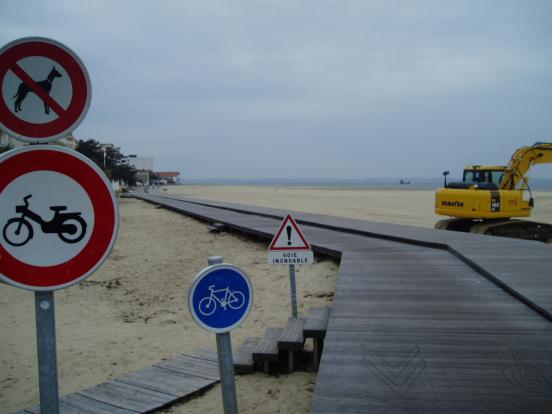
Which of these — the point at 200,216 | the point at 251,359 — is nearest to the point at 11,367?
the point at 251,359

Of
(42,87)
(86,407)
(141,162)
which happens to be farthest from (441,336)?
(141,162)

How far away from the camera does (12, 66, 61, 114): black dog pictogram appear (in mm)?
1635

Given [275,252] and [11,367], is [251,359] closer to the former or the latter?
[275,252]

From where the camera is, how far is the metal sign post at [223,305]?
7.08ft

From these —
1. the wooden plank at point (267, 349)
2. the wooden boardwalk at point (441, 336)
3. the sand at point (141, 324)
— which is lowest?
the sand at point (141, 324)

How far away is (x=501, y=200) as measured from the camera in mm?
12852

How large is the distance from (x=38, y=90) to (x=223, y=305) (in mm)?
1301

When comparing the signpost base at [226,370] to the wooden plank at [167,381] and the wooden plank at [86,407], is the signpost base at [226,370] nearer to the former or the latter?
the wooden plank at [86,407]

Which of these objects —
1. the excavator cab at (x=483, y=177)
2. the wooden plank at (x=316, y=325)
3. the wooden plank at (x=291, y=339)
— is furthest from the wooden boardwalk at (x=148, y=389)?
the excavator cab at (x=483, y=177)

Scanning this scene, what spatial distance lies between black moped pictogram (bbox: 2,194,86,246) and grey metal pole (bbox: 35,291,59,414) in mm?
231

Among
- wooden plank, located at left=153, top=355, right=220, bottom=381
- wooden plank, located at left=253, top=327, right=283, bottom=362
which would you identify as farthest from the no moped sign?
wooden plank, located at left=253, top=327, right=283, bottom=362

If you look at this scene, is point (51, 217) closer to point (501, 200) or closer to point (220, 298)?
point (220, 298)

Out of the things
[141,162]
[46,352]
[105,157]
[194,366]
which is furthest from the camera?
[141,162]

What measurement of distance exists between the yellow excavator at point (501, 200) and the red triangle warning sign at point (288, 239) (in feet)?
30.9
